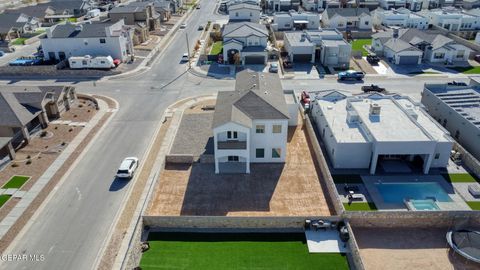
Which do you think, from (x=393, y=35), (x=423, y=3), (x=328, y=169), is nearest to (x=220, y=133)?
(x=328, y=169)

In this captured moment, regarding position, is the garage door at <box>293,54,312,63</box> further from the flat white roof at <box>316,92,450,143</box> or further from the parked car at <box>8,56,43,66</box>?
the parked car at <box>8,56,43,66</box>

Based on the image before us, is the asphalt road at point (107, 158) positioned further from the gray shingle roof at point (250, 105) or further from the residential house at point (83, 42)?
the gray shingle roof at point (250, 105)

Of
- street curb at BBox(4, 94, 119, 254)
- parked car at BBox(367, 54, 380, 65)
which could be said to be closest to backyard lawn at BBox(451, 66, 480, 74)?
parked car at BBox(367, 54, 380, 65)

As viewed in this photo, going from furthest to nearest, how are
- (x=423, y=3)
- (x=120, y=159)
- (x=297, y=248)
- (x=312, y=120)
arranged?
(x=423, y=3), (x=312, y=120), (x=120, y=159), (x=297, y=248)

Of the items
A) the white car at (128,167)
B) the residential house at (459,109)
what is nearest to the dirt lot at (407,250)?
the residential house at (459,109)

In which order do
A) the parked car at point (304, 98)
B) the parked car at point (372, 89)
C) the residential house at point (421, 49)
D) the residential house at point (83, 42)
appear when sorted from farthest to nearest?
1. the residential house at point (83, 42)
2. the residential house at point (421, 49)
3. the parked car at point (372, 89)
4. the parked car at point (304, 98)

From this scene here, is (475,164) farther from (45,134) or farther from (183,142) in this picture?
(45,134)

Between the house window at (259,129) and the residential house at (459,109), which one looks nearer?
the house window at (259,129)

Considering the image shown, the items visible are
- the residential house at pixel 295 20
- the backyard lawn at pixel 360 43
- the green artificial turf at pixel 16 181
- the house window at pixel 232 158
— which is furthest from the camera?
the residential house at pixel 295 20
